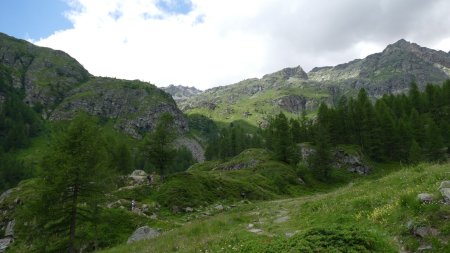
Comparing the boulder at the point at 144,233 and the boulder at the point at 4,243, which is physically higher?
the boulder at the point at 144,233

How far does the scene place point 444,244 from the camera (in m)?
11.8

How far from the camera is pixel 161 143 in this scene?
6084cm

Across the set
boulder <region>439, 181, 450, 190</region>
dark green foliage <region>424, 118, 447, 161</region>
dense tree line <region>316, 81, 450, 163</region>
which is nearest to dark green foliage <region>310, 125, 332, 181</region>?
dense tree line <region>316, 81, 450, 163</region>

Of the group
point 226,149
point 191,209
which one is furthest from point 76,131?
point 226,149

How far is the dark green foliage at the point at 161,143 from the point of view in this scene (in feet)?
197

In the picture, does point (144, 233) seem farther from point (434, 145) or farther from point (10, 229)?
point (434, 145)

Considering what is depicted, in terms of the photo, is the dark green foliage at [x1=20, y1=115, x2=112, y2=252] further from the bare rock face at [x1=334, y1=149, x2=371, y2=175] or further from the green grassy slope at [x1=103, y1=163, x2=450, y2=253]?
the bare rock face at [x1=334, y1=149, x2=371, y2=175]

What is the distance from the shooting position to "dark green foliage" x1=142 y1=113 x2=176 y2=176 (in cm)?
6000

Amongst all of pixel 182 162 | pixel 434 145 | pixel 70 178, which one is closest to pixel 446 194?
pixel 70 178

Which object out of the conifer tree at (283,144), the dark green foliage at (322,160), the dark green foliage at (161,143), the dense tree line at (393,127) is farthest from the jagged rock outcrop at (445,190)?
the conifer tree at (283,144)

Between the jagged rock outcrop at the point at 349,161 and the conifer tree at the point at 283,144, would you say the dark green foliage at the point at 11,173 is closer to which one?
the conifer tree at the point at 283,144

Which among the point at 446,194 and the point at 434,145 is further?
the point at 434,145

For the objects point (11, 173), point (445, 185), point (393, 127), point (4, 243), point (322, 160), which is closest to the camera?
point (445, 185)

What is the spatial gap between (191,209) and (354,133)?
227 feet
